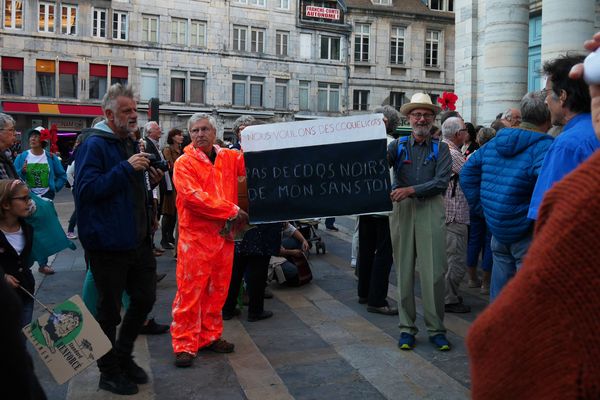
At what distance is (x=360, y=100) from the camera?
4484cm

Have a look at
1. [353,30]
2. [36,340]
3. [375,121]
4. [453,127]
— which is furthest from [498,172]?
[353,30]

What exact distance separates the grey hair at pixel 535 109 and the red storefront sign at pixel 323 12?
41.5 metres

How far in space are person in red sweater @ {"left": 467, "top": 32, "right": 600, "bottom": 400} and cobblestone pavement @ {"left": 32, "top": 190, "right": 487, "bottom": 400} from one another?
320 cm

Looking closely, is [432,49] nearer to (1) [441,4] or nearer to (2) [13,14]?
(1) [441,4]

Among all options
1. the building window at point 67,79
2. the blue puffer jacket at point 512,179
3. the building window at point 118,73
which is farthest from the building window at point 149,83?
the blue puffer jacket at point 512,179

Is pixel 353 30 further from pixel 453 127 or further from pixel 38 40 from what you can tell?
pixel 453 127

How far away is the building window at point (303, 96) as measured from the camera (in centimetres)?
4341

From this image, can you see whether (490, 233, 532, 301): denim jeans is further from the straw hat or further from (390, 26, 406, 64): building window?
(390, 26, 406, 64): building window

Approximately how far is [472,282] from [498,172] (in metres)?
3.50

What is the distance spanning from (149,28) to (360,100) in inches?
604

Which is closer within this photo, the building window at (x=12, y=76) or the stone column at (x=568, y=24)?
the stone column at (x=568, y=24)

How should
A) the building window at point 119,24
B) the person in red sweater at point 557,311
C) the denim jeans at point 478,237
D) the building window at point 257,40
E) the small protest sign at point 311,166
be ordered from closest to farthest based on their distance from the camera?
the person in red sweater at point 557,311
the small protest sign at point 311,166
the denim jeans at point 478,237
the building window at point 119,24
the building window at point 257,40

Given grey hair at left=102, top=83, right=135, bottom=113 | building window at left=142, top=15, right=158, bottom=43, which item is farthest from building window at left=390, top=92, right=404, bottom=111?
grey hair at left=102, top=83, right=135, bottom=113

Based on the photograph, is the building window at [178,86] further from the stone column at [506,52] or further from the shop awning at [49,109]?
the stone column at [506,52]
